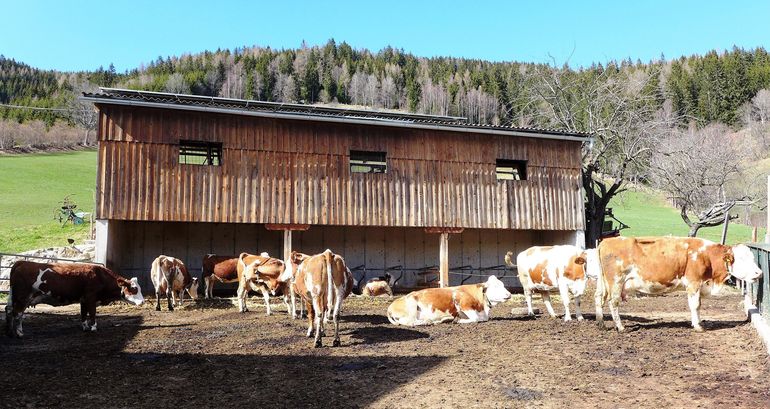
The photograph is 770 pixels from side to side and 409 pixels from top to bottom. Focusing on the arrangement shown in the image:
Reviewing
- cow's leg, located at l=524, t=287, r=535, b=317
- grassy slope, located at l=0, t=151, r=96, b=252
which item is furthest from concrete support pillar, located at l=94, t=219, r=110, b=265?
grassy slope, located at l=0, t=151, r=96, b=252

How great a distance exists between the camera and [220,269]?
58.9ft

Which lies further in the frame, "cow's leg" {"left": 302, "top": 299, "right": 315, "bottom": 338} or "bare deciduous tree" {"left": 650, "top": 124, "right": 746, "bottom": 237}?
"bare deciduous tree" {"left": 650, "top": 124, "right": 746, "bottom": 237}

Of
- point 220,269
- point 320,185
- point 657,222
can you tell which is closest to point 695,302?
point 320,185

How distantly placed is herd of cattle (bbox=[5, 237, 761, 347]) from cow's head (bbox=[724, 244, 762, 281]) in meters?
0.02

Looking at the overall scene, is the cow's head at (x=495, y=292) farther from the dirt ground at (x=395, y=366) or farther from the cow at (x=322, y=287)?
the cow at (x=322, y=287)

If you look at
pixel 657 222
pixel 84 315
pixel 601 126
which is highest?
pixel 601 126

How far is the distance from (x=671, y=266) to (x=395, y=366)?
5602mm

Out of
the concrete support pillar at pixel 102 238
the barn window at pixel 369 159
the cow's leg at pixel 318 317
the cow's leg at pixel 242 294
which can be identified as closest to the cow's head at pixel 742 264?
the cow's leg at pixel 318 317

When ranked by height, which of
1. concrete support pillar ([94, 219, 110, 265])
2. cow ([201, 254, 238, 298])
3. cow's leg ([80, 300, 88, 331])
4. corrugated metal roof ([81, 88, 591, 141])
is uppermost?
corrugated metal roof ([81, 88, 591, 141])

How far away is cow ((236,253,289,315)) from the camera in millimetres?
14648

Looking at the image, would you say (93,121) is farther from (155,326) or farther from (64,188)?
(155,326)

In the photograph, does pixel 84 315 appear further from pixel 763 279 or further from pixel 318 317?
pixel 763 279

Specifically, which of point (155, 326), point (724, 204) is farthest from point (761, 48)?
point (155, 326)

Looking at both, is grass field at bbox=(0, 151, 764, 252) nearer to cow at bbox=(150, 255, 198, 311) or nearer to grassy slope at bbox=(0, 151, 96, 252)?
grassy slope at bbox=(0, 151, 96, 252)
